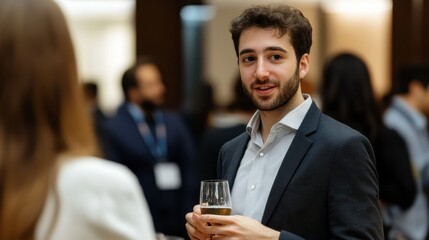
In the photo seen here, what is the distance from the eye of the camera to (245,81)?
266 cm

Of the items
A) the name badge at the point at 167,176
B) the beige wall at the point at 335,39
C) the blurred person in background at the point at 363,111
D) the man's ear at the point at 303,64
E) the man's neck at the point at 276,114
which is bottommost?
the beige wall at the point at 335,39

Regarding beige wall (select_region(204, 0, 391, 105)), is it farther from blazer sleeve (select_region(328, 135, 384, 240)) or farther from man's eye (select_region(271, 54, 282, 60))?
blazer sleeve (select_region(328, 135, 384, 240))

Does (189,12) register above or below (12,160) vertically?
below

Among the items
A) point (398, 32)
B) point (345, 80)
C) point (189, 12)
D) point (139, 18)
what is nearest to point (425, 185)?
point (345, 80)

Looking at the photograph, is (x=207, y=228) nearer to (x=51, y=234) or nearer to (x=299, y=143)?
(x=299, y=143)

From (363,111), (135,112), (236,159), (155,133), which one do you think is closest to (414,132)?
(363,111)

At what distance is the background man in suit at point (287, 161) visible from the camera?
8.18ft

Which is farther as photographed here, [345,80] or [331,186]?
[345,80]

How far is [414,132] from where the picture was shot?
579cm

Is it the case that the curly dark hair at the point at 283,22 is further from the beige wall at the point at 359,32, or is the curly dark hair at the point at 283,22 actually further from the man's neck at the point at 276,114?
the beige wall at the point at 359,32

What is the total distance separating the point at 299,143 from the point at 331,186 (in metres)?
0.17

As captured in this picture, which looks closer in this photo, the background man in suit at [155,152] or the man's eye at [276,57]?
the man's eye at [276,57]

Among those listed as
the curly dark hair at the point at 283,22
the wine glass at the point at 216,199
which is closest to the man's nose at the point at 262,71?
the curly dark hair at the point at 283,22

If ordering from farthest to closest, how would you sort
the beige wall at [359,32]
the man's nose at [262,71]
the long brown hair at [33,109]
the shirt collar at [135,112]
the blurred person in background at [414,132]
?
the beige wall at [359,32] < the shirt collar at [135,112] < the blurred person in background at [414,132] < the man's nose at [262,71] < the long brown hair at [33,109]
